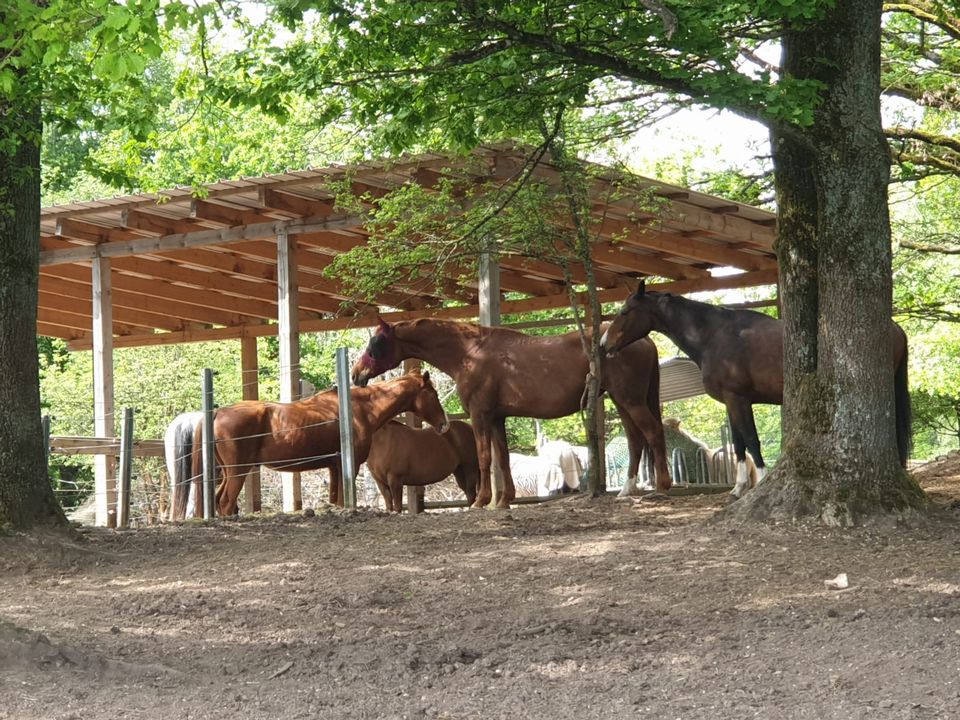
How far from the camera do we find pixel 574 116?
11328mm

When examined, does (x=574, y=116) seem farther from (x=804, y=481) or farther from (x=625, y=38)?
(x=804, y=481)

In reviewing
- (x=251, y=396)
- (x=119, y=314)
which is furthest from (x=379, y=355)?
(x=119, y=314)

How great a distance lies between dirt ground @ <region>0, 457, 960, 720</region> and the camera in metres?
4.63

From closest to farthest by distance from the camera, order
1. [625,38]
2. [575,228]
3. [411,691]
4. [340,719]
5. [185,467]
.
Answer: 1. [340,719]
2. [411,691]
3. [625,38]
4. [575,228]
5. [185,467]

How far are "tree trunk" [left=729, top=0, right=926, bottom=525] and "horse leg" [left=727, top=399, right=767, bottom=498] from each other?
2587mm

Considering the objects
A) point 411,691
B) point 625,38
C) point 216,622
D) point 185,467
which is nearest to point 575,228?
point 625,38

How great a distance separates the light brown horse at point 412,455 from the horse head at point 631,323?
3011 millimetres

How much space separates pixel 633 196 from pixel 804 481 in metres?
4.39

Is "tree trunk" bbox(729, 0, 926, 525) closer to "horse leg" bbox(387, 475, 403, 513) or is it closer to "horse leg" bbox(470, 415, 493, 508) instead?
"horse leg" bbox(470, 415, 493, 508)

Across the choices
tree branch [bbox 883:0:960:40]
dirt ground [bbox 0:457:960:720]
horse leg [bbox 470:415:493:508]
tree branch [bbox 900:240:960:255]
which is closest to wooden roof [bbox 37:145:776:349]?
horse leg [bbox 470:415:493:508]

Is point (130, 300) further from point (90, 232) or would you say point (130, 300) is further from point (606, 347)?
point (606, 347)

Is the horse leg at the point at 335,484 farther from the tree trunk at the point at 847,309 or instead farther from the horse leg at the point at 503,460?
the tree trunk at the point at 847,309


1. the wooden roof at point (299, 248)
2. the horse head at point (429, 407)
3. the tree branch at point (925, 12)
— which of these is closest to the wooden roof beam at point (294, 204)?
the wooden roof at point (299, 248)

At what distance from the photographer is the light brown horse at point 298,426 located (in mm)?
11773
